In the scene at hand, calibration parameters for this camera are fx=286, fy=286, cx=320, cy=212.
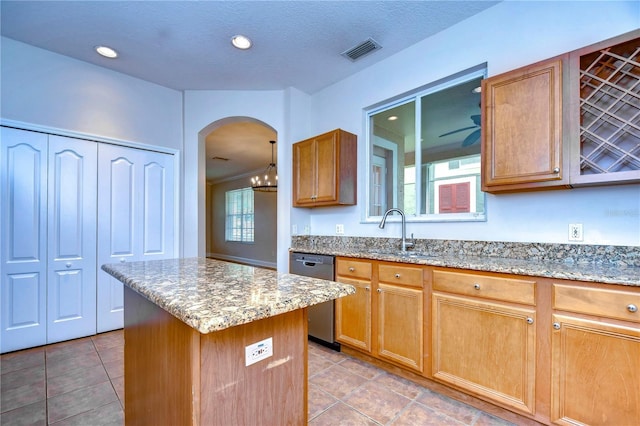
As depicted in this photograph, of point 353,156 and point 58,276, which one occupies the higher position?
point 353,156

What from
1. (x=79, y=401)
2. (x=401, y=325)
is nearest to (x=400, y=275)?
(x=401, y=325)

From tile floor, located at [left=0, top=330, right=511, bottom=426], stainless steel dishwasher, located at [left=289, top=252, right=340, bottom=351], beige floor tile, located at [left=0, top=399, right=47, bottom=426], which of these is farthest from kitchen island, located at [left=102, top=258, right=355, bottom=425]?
stainless steel dishwasher, located at [left=289, top=252, right=340, bottom=351]

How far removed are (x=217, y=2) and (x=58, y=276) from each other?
2878 millimetres

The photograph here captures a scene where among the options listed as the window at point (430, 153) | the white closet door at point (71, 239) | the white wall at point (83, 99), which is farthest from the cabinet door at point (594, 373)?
the white wall at point (83, 99)

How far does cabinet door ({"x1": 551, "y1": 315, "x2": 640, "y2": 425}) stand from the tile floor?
16.2 inches

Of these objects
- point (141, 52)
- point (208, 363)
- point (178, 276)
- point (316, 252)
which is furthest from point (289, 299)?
point (141, 52)

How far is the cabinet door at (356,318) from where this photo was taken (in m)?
2.32

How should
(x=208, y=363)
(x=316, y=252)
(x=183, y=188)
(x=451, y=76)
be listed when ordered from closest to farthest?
(x=208, y=363) < (x=451, y=76) < (x=316, y=252) < (x=183, y=188)

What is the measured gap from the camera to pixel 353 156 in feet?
10.1

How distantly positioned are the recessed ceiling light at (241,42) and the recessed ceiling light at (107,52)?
1.22 m

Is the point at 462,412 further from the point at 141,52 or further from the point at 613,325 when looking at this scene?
the point at 141,52

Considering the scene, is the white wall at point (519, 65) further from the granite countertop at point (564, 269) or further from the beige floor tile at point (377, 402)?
the beige floor tile at point (377, 402)

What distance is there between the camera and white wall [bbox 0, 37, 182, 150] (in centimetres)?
262

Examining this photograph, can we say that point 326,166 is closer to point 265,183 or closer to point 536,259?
point 536,259
